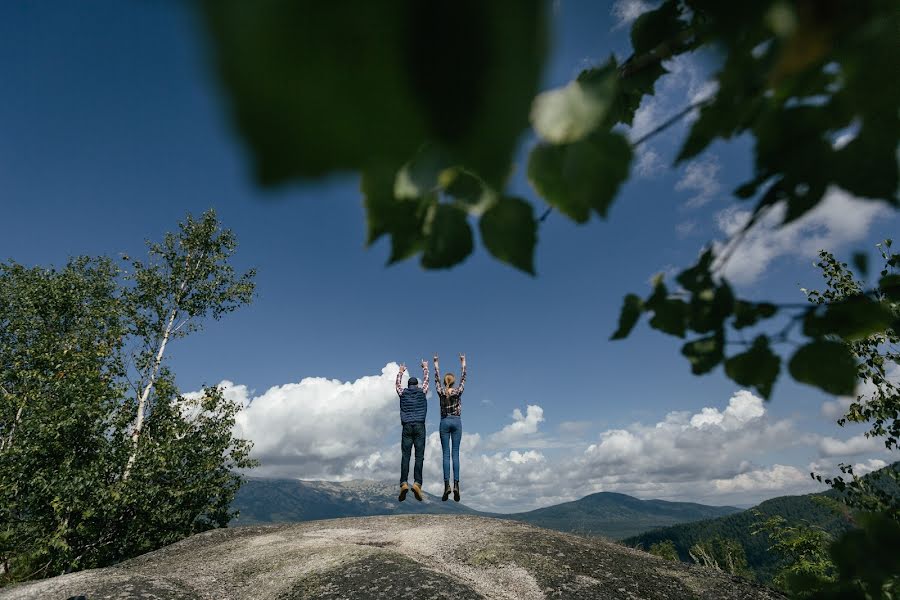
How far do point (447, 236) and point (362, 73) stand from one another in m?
0.54

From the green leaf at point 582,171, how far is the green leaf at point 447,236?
0.47ft

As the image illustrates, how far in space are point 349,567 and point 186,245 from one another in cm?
1895

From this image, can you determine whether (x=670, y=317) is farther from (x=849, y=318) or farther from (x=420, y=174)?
(x=420, y=174)

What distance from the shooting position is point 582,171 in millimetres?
777

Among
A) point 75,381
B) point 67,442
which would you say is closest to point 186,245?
point 75,381

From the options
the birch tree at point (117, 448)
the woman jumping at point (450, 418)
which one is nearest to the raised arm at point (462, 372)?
the woman jumping at point (450, 418)

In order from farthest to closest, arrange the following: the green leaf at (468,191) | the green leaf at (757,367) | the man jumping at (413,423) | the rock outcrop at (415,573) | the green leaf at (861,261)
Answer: the man jumping at (413,423) < the rock outcrop at (415,573) < the green leaf at (861,261) < the green leaf at (757,367) < the green leaf at (468,191)

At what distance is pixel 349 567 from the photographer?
8000mm

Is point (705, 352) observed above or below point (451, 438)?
below

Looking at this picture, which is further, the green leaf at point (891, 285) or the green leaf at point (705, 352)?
the green leaf at point (891, 285)

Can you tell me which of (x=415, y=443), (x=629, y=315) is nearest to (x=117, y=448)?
(x=415, y=443)

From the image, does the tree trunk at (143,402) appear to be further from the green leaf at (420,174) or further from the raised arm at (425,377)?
the green leaf at (420,174)

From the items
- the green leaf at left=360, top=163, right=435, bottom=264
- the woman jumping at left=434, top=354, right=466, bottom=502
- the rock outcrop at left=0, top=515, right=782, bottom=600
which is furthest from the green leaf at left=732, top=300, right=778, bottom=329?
the woman jumping at left=434, top=354, right=466, bottom=502

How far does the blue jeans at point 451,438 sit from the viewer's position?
41.9ft
